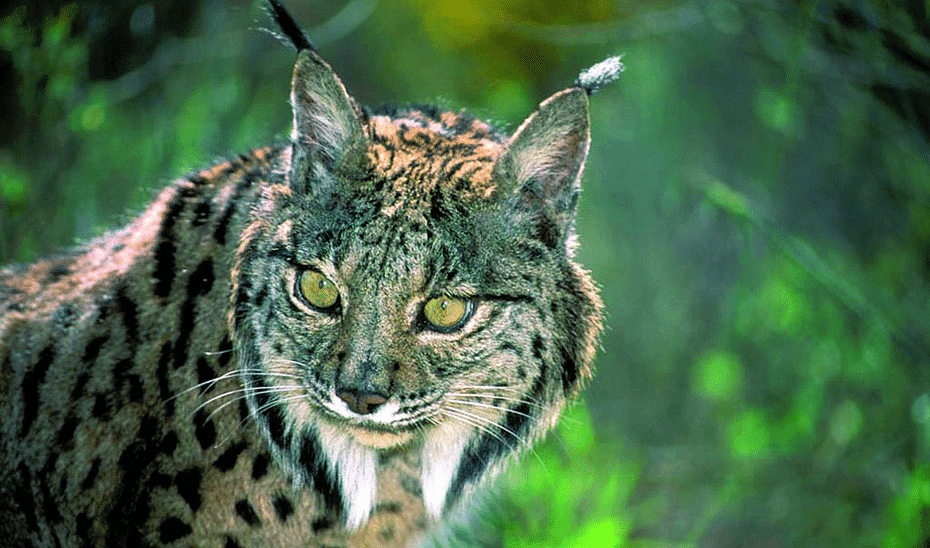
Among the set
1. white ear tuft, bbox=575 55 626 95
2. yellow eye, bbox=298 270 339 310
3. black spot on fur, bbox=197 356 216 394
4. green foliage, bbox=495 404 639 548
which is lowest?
green foliage, bbox=495 404 639 548

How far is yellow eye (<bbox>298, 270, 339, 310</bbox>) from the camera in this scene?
415 centimetres

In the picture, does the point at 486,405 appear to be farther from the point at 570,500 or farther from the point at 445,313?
the point at 570,500

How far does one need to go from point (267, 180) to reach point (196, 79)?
180 inches

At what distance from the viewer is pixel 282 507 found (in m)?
4.31

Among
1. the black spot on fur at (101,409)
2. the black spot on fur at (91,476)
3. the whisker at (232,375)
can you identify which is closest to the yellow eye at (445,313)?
the whisker at (232,375)

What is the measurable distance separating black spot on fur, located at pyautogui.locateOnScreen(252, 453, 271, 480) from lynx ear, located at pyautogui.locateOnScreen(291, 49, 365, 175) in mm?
1002

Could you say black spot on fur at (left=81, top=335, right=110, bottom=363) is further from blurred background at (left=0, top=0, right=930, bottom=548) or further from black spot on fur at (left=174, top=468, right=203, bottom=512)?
blurred background at (left=0, top=0, right=930, bottom=548)

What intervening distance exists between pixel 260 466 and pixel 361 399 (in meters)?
0.56

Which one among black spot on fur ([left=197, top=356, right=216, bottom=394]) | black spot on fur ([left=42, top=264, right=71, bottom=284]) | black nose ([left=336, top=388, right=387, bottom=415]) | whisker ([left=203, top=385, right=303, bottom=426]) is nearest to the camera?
black nose ([left=336, top=388, right=387, bottom=415])

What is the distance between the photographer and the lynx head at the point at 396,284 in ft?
13.4

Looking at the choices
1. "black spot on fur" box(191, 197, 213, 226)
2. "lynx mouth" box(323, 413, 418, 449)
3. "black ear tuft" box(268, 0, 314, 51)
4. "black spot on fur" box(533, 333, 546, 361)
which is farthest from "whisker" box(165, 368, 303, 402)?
"black ear tuft" box(268, 0, 314, 51)

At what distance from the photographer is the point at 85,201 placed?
24.0ft

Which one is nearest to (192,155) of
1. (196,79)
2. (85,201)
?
(85,201)

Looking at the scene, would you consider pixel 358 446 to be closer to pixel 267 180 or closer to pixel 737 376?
pixel 267 180
